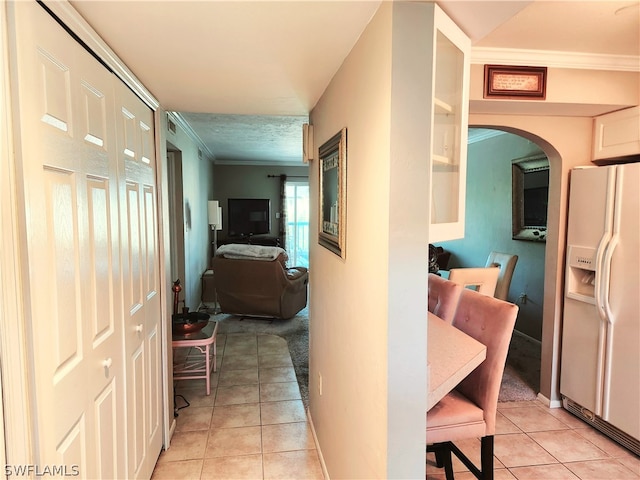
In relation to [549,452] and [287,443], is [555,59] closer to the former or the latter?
Answer: [549,452]

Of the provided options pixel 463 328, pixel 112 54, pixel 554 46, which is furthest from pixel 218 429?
pixel 554 46

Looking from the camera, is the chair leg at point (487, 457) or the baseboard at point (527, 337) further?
the baseboard at point (527, 337)

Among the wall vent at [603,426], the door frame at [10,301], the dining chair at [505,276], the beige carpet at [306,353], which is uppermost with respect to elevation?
the door frame at [10,301]

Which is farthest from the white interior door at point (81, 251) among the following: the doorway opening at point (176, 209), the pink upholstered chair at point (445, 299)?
the doorway opening at point (176, 209)

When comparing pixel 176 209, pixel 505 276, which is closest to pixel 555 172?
pixel 505 276

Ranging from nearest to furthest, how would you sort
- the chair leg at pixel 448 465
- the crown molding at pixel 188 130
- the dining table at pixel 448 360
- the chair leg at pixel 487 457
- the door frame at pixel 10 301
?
the door frame at pixel 10 301
the dining table at pixel 448 360
the chair leg at pixel 487 457
the chair leg at pixel 448 465
the crown molding at pixel 188 130

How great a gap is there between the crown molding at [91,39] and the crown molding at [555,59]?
1.86 metres

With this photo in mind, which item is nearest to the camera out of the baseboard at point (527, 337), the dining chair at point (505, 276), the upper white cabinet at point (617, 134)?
the upper white cabinet at point (617, 134)

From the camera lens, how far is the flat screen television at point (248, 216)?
25.8 feet

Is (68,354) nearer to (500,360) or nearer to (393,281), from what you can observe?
(393,281)

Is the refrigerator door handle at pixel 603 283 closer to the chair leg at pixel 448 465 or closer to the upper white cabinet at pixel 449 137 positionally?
the chair leg at pixel 448 465

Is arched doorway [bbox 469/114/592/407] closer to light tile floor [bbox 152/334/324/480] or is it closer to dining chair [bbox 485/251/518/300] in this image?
dining chair [bbox 485/251/518/300]

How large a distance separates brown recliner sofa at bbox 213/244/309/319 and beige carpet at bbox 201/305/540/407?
6.0 inches

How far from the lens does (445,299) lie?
2141 mm
